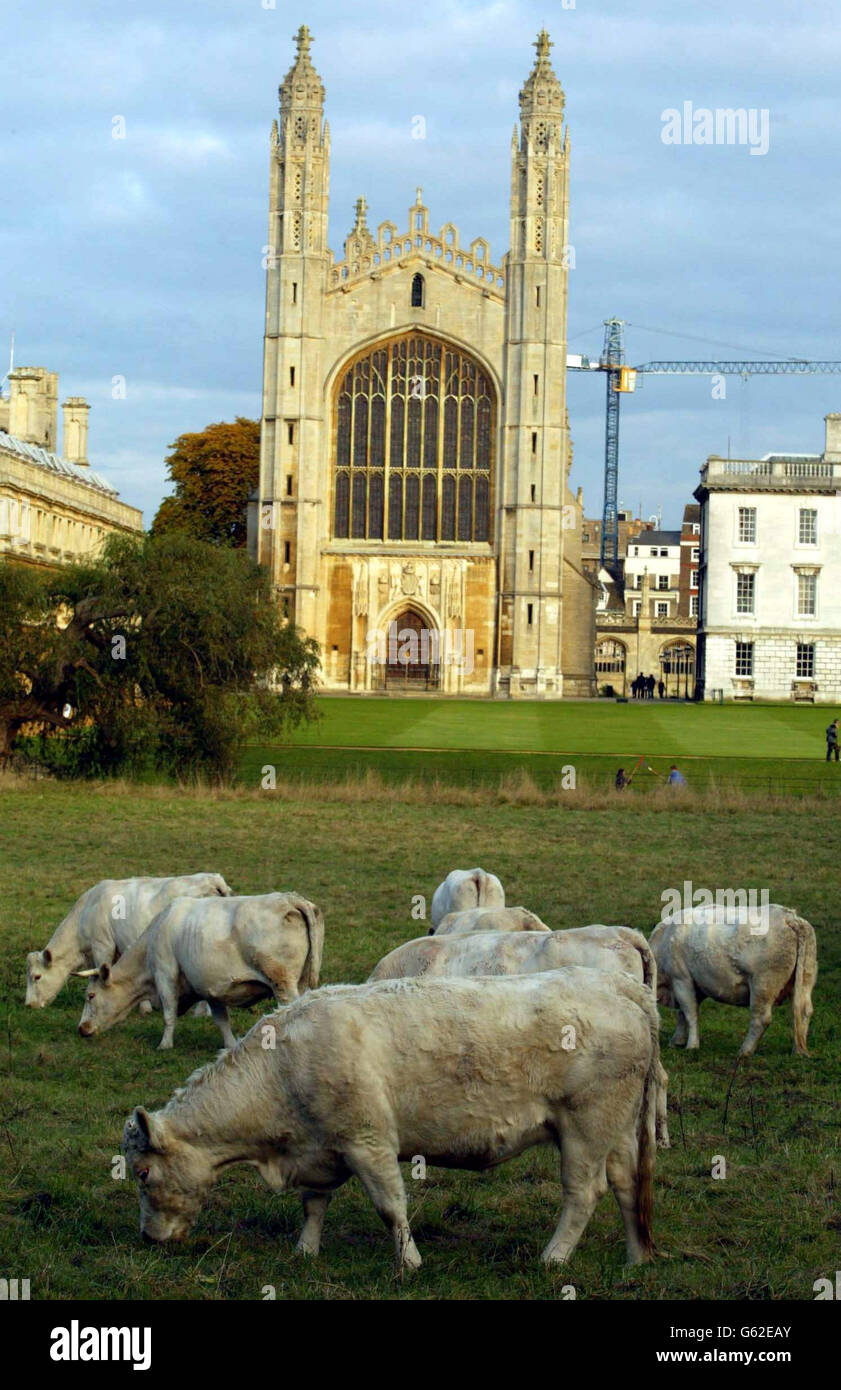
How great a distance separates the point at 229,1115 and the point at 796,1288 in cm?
268

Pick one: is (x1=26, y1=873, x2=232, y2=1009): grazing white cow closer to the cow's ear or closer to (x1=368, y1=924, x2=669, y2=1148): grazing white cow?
(x1=368, y1=924, x2=669, y2=1148): grazing white cow

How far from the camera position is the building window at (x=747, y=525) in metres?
85.3

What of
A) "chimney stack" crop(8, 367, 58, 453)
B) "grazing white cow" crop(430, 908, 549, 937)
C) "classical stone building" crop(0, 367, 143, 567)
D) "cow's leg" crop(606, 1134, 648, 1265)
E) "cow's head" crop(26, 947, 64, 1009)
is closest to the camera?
"cow's leg" crop(606, 1134, 648, 1265)

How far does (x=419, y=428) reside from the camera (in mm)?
83625

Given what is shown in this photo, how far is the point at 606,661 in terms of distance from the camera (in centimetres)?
11706

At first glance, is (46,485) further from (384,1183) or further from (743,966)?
(384,1183)

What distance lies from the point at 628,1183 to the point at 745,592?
80.2 m

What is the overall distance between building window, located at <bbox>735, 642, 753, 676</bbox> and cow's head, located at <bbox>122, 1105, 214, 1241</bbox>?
8051 centimetres

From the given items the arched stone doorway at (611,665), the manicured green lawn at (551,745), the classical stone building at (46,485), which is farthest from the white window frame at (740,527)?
the classical stone building at (46,485)

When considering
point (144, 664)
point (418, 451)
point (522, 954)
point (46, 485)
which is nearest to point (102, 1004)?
point (522, 954)

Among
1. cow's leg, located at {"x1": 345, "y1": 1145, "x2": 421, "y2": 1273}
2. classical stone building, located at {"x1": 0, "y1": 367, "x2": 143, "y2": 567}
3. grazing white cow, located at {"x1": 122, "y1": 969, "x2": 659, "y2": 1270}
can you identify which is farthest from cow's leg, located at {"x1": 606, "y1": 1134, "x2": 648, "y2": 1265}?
classical stone building, located at {"x1": 0, "y1": 367, "x2": 143, "y2": 567}

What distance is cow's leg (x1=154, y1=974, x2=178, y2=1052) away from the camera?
11.4 meters

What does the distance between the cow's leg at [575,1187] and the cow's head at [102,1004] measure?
4.96 meters
